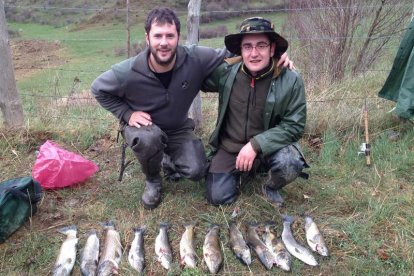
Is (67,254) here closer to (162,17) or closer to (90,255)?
(90,255)

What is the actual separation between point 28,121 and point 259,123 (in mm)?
2821

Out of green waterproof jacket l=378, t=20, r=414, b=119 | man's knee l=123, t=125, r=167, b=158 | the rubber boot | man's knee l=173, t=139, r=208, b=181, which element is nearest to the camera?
man's knee l=123, t=125, r=167, b=158

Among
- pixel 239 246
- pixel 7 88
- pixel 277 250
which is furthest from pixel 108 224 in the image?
pixel 7 88

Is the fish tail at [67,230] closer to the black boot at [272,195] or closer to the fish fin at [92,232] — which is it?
the fish fin at [92,232]

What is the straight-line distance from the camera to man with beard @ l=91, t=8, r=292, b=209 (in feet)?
11.6

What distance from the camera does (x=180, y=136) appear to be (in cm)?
414

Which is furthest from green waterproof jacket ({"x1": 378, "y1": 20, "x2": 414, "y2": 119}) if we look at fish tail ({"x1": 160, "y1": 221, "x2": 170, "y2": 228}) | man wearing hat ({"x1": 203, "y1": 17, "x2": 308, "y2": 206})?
fish tail ({"x1": 160, "y1": 221, "x2": 170, "y2": 228})

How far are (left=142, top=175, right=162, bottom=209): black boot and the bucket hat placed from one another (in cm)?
137

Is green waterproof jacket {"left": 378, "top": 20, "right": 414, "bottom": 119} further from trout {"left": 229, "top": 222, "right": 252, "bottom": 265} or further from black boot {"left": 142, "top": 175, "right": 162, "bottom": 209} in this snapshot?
black boot {"left": 142, "top": 175, "right": 162, "bottom": 209}

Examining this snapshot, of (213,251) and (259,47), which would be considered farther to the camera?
(259,47)

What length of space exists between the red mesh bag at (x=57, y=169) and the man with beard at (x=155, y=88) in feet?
2.21

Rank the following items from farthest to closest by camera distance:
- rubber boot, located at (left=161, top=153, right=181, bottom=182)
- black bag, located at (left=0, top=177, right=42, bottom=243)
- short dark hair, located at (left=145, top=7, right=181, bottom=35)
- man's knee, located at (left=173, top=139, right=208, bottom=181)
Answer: rubber boot, located at (left=161, top=153, right=181, bottom=182) → man's knee, located at (left=173, top=139, right=208, bottom=181) → short dark hair, located at (left=145, top=7, right=181, bottom=35) → black bag, located at (left=0, top=177, right=42, bottom=243)

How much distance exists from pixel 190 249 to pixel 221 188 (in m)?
0.72

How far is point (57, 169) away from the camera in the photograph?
4.01 m
